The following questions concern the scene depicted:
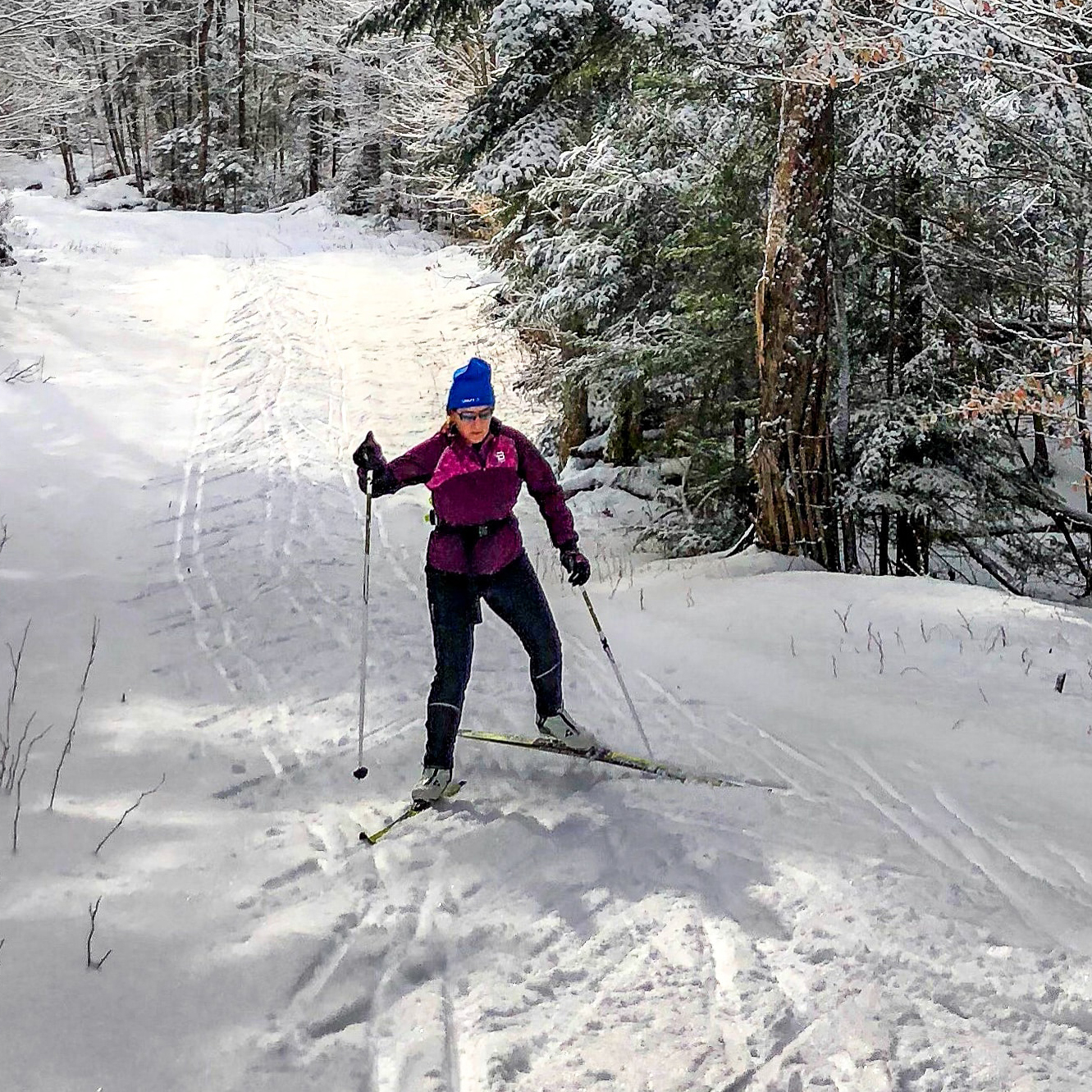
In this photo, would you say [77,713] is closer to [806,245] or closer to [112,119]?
[806,245]

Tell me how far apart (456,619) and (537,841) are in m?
1.13

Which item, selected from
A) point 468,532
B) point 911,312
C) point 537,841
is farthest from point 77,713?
point 911,312

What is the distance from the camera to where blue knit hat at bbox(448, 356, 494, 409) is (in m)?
4.53

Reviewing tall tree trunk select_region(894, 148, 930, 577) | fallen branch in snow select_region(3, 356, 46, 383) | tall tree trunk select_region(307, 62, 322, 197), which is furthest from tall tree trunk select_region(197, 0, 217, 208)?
tall tree trunk select_region(894, 148, 930, 577)

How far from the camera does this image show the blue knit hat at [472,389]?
178 inches

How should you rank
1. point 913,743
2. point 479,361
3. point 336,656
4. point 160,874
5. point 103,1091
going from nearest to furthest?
1. point 103,1091
2. point 160,874
3. point 479,361
4. point 913,743
5. point 336,656

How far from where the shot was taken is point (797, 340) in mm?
8250

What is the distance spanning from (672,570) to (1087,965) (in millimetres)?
5866

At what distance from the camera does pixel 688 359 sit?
971 cm

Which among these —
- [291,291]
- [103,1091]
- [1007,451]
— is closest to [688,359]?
[1007,451]

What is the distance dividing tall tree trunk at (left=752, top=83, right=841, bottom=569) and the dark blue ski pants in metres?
4.33

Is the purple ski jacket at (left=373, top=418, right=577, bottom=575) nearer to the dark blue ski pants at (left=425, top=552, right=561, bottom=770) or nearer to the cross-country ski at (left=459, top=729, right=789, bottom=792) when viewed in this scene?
the dark blue ski pants at (left=425, top=552, right=561, bottom=770)

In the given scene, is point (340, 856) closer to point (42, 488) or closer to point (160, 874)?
point (160, 874)

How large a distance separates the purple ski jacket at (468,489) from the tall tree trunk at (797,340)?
4.31 meters
